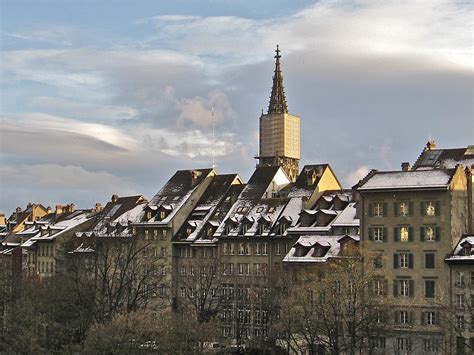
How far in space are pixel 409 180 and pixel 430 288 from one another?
1236cm

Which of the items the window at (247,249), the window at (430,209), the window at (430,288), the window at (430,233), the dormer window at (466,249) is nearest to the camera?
the dormer window at (466,249)

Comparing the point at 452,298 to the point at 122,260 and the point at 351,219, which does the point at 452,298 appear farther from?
the point at 122,260

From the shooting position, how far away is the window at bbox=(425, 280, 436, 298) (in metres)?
104

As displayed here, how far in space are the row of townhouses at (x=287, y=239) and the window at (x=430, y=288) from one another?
0.37 ft

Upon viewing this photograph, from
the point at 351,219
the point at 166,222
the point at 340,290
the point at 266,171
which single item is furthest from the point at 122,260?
the point at 340,290

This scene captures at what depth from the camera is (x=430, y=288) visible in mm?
104500

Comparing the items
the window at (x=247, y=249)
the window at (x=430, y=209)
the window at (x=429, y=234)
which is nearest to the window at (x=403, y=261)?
the window at (x=429, y=234)

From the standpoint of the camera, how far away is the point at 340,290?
99812 mm

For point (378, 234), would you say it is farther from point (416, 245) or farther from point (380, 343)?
point (380, 343)

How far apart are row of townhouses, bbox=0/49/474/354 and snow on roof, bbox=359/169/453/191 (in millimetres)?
154

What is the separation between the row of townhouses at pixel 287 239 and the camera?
10438 cm

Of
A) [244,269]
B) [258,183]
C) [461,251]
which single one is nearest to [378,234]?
[461,251]

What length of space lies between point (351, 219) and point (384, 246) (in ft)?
32.1

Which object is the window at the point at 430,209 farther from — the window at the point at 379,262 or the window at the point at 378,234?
the window at the point at 379,262
